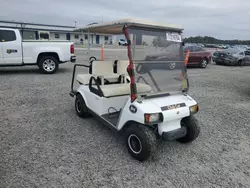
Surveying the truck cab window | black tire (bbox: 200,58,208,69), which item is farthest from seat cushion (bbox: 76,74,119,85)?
black tire (bbox: 200,58,208,69)

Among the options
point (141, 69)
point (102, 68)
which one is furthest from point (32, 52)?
point (141, 69)

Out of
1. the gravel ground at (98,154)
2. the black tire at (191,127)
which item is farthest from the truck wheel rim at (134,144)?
the black tire at (191,127)

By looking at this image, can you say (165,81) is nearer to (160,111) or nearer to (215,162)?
(160,111)

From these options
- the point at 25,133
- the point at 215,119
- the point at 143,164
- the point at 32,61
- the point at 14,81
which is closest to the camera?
the point at 143,164

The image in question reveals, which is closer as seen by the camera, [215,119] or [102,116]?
[102,116]

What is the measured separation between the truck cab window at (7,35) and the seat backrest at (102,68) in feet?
18.1

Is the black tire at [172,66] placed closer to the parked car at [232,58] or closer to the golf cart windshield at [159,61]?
the golf cart windshield at [159,61]

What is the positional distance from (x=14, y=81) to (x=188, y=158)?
6.67 metres

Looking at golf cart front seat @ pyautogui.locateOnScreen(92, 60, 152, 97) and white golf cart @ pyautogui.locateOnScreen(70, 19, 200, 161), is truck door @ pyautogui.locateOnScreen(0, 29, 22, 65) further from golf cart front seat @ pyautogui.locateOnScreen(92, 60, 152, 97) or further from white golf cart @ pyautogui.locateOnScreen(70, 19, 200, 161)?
white golf cart @ pyautogui.locateOnScreen(70, 19, 200, 161)

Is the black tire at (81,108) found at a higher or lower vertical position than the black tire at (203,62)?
lower

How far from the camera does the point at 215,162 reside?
2.76 metres

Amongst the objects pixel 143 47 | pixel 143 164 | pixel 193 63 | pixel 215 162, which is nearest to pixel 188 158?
pixel 215 162

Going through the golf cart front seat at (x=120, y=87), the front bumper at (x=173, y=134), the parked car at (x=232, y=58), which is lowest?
the front bumper at (x=173, y=134)

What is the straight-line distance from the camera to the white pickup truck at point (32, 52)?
756cm
